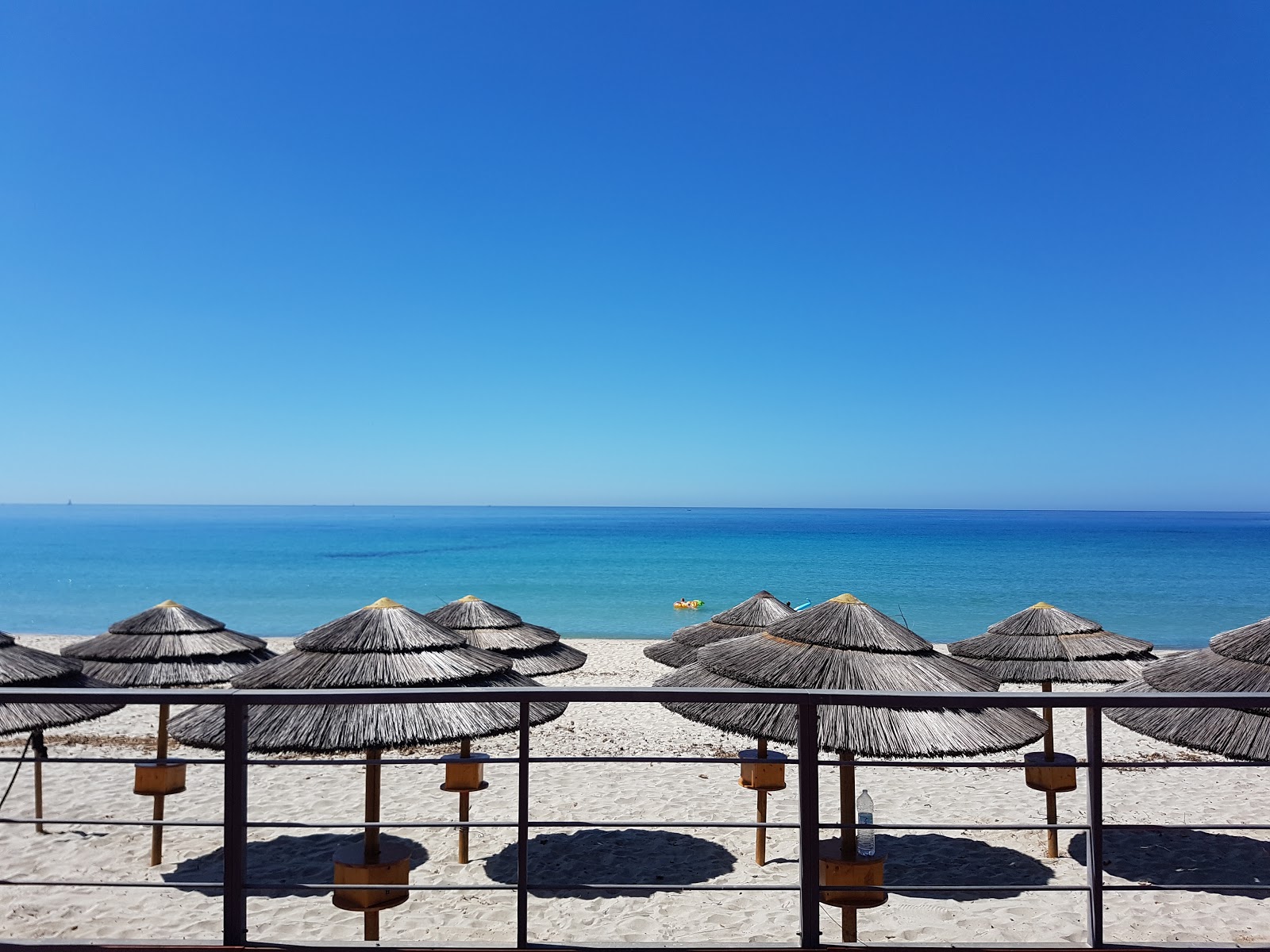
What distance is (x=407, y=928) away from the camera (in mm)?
5324

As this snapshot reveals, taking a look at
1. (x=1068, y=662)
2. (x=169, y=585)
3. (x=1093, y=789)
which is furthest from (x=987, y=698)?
(x=169, y=585)

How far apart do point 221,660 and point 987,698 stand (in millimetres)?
6840

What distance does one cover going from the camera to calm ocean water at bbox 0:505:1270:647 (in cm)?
3566

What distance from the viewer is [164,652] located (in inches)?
271

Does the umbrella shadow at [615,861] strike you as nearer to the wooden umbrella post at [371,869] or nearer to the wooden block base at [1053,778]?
the wooden umbrella post at [371,869]

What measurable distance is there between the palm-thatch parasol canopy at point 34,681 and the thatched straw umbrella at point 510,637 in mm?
3340

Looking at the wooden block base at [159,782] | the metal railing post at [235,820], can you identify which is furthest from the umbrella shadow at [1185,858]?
the wooden block base at [159,782]

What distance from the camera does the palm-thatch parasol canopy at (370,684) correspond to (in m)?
4.46

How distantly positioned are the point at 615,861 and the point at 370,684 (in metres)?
3.21

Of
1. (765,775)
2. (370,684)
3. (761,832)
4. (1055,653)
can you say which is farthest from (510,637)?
(1055,653)

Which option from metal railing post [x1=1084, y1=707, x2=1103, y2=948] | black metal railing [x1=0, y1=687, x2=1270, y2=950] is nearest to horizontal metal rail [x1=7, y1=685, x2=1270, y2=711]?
black metal railing [x1=0, y1=687, x2=1270, y2=950]

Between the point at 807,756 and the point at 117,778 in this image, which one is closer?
the point at 807,756

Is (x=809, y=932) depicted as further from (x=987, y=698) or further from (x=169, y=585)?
(x=169, y=585)

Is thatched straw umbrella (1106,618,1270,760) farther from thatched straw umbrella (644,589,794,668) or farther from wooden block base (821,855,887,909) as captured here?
thatched straw umbrella (644,589,794,668)
